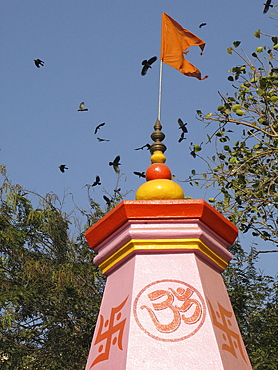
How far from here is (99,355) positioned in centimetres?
310

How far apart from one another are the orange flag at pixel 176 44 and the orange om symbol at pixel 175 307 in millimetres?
1834

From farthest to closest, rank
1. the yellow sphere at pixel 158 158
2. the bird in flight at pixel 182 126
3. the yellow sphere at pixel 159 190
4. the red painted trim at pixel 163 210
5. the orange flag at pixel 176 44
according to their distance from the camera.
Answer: the bird in flight at pixel 182 126 < the orange flag at pixel 176 44 < the yellow sphere at pixel 158 158 < the yellow sphere at pixel 159 190 < the red painted trim at pixel 163 210

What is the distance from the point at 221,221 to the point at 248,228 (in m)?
3.86

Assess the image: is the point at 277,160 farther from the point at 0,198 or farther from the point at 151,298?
the point at 0,198

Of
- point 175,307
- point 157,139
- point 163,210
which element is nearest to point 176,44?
point 157,139

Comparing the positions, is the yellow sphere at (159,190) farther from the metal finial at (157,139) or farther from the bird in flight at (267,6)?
the bird in flight at (267,6)

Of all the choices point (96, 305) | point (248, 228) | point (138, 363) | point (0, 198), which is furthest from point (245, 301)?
point (138, 363)

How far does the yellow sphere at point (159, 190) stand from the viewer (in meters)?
3.39

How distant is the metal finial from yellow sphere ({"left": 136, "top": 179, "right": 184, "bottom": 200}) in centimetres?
37

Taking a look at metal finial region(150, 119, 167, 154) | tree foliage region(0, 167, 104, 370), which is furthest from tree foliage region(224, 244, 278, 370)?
metal finial region(150, 119, 167, 154)

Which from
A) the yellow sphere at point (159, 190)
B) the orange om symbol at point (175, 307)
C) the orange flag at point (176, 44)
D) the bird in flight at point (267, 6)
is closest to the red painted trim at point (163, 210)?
the yellow sphere at point (159, 190)

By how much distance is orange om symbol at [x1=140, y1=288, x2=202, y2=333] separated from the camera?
2.94 metres

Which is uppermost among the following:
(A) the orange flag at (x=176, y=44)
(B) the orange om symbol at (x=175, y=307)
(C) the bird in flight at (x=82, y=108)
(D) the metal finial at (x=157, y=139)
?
(C) the bird in flight at (x=82, y=108)

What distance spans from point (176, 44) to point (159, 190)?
1.37m
